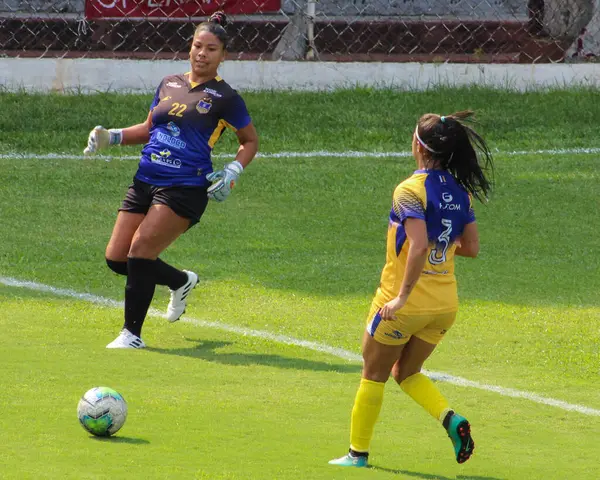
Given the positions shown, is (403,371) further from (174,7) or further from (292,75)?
(174,7)

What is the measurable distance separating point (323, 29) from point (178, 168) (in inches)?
376

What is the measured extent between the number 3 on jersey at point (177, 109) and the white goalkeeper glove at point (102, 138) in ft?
1.73

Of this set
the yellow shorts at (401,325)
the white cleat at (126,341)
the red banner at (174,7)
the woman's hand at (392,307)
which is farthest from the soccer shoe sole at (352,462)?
the red banner at (174,7)

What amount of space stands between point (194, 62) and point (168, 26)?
9091mm

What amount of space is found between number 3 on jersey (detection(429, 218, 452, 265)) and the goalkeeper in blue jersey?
239 cm

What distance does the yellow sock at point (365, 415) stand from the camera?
573cm

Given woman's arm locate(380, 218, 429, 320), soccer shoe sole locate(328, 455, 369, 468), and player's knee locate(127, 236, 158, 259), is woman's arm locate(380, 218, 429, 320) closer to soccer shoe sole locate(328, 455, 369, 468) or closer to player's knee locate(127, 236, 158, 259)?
soccer shoe sole locate(328, 455, 369, 468)

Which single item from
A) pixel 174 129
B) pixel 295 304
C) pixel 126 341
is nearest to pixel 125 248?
pixel 126 341

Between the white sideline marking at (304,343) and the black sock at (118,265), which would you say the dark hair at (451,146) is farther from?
the black sock at (118,265)

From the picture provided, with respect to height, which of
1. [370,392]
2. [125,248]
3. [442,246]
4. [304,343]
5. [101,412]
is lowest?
[304,343]

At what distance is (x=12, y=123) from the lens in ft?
51.0

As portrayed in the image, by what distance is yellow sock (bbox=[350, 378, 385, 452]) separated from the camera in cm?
573

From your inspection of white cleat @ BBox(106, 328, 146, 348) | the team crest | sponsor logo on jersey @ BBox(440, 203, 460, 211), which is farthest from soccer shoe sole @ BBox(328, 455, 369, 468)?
the team crest

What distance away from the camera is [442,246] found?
579cm
